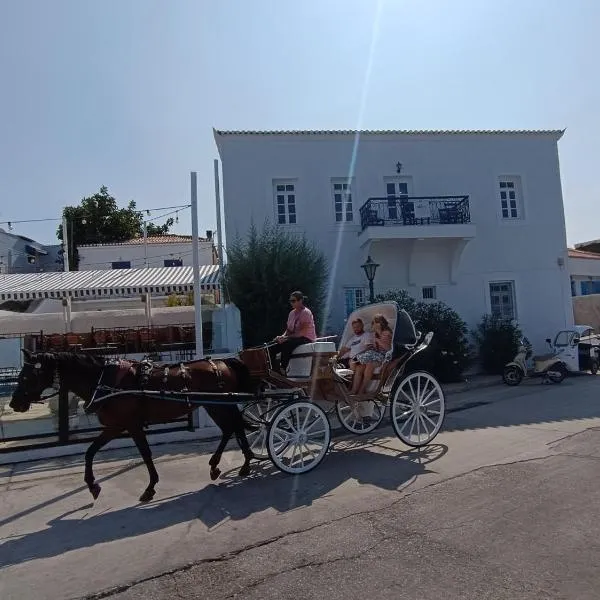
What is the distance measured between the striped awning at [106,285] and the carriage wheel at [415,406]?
24.9 feet

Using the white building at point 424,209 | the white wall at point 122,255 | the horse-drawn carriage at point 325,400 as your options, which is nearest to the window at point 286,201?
the white building at point 424,209

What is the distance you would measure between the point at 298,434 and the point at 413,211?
1203cm

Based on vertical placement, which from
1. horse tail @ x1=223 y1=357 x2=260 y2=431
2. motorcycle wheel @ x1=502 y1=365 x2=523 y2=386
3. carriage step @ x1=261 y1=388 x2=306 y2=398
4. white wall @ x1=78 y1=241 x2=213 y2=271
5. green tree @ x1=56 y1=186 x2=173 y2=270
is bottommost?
motorcycle wheel @ x1=502 y1=365 x2=523 y2=386

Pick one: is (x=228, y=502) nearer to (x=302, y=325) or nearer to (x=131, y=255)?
(x=302, y=325)

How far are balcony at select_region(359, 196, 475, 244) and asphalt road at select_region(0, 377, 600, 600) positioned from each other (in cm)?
940

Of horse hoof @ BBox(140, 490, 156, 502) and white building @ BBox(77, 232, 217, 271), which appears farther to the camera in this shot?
white building @ BBox(77, 232, 217, 271)

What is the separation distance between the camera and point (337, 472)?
6.62 metres

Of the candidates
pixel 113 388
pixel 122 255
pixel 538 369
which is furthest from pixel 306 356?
pixel 122 255

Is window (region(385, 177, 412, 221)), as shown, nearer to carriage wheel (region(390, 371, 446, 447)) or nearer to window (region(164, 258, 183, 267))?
carriage wheel (region(390, 371, 446, 447))

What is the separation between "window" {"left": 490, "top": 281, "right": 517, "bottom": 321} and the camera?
18.5 meters

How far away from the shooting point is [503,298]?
60.8 feet

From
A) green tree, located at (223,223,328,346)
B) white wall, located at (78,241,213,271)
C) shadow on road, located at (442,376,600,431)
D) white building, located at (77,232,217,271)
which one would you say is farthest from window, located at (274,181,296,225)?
white wall, located at (78,241,213,271)

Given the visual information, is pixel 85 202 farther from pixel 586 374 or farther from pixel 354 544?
pixel 354 544

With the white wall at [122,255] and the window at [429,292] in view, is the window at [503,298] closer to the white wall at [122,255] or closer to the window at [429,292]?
the window at [429,292]
